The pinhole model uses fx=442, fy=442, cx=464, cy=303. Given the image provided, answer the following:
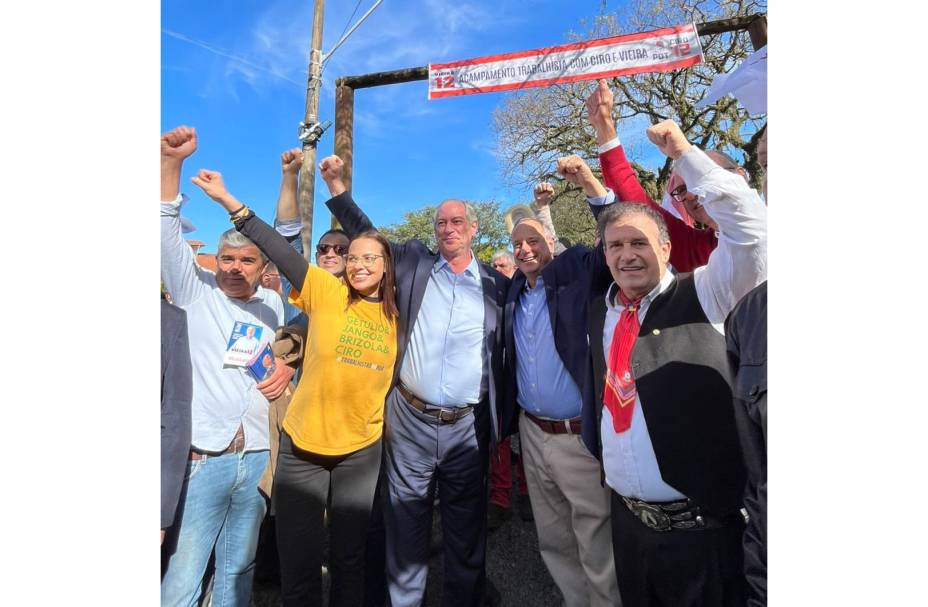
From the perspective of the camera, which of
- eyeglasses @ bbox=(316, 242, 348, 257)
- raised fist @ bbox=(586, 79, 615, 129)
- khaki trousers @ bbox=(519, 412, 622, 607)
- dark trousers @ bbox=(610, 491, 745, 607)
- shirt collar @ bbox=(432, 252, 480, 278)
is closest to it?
dark trousers @ bbox=(610, 491, 745, 607)

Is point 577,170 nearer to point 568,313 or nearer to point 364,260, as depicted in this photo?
point 568,313

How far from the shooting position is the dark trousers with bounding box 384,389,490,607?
2.33 m

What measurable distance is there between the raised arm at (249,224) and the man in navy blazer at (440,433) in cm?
61

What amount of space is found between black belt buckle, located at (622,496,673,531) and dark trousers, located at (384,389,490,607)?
0.92m

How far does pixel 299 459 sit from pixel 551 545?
1.39 m

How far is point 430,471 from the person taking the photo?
2.36 m

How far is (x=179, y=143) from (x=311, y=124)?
333 cm

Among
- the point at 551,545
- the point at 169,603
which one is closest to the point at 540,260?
the point at 551,545

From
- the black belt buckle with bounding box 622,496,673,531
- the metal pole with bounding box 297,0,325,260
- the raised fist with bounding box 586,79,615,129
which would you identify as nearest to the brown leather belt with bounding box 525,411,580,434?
the black belt buckle with bounding box 622,496,673,531

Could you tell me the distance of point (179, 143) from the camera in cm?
174

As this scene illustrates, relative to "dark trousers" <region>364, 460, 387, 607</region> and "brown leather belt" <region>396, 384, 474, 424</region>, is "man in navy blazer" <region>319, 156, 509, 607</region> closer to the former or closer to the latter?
"brown leather belt" <region>396, 384, 474, 424</region>

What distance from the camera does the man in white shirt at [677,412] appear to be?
141 cm

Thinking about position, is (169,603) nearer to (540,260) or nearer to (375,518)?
(375,518)

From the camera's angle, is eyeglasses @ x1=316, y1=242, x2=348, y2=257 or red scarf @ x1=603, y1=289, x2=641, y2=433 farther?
eyeglasses @ x1=316, y1=242, x2=348, y2=257
